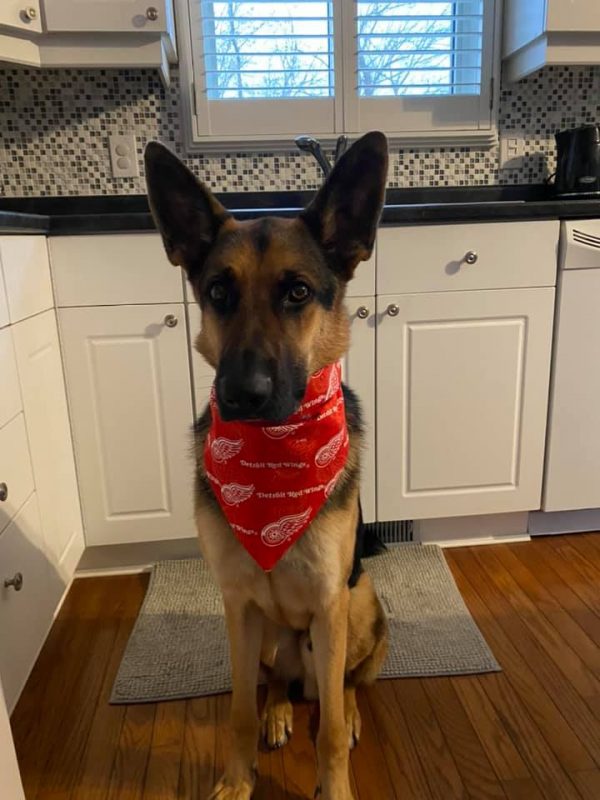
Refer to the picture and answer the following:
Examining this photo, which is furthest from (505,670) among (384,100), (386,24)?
(386,24)

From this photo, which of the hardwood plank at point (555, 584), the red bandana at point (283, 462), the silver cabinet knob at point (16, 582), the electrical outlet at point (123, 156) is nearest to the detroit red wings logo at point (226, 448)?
the red bandana at point (283, 462)

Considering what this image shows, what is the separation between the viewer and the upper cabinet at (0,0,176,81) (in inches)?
79.4

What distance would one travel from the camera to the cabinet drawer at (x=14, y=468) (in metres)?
1.50

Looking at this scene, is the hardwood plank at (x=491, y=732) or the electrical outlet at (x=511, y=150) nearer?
the hardwood plank at (x=491, y=732)

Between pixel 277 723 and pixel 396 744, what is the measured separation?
29 cm

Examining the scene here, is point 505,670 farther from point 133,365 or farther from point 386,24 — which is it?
point 386,24

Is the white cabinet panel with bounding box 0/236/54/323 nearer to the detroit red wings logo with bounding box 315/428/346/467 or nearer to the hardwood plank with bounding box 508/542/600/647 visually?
the detroit red wings logo with bounding box 315/428/346/467

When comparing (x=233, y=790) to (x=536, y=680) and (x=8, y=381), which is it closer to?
(x=536, y=680)

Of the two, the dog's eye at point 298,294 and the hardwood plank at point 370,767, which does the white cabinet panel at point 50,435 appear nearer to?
the dog's eye at point 298,294

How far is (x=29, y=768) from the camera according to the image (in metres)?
1.42

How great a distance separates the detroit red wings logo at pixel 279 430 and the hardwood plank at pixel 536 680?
0.98 meters

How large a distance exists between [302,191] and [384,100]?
509 millimetres

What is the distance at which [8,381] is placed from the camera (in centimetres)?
156

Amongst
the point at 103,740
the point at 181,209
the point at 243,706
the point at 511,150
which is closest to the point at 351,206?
the point at 181,209
